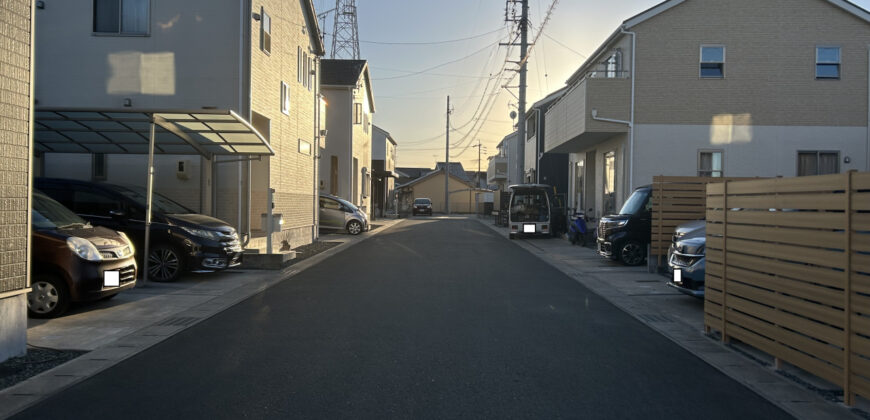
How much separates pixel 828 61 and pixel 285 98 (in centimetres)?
1647

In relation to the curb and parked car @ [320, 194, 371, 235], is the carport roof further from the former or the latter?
parked car @ [320, 194, 371, 235]

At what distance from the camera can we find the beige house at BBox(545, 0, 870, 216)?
18141 millimetres

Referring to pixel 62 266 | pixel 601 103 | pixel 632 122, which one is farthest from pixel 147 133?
pixel 632 122

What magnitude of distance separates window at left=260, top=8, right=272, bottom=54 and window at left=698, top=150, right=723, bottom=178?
13.3 metres

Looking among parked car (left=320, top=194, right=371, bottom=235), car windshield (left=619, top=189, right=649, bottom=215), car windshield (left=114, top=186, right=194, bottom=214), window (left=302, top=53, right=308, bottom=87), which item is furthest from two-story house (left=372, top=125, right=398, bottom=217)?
car windshield (left=114, top=186, right=194, bottom=214)

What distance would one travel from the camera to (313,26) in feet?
70.6

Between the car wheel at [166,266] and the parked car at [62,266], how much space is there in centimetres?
275

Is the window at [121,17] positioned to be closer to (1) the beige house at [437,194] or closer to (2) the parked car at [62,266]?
(2) the parked car at [62,266]

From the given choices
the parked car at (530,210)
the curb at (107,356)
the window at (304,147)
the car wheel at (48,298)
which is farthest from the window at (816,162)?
the car wheel at (48,298)

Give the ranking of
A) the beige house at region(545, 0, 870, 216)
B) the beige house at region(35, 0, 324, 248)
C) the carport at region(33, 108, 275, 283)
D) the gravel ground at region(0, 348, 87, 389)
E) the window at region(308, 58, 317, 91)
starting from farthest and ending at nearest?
the window at region(308, 58, 317, 91) → the beige house at region(545, 0, 870, 216) → the beige house at region(35, 0, 324, 248) → the carport at region(33, 108, 275, 283) → the gravel ground at region(0, 348, 87, 389)

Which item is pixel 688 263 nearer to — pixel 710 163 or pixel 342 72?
pixel 710 163

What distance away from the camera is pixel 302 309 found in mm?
8000

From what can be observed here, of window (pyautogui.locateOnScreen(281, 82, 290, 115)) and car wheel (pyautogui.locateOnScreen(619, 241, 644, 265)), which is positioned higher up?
window (pyautogui.locateOnScreen(281, 82, 290, 115))

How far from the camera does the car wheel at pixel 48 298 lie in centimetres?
708
